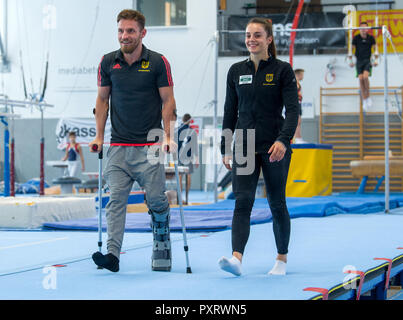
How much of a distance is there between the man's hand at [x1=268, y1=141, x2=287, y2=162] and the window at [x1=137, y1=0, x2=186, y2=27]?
14.1m

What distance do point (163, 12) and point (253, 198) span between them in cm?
1431

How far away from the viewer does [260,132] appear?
11.0 ft

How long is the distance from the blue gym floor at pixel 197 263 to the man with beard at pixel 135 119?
0.35 m

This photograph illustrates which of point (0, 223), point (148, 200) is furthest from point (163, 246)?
point (0, 223)

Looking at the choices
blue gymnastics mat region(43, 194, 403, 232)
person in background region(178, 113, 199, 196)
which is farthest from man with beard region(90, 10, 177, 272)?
person in background region(178, 113, 199, 196)

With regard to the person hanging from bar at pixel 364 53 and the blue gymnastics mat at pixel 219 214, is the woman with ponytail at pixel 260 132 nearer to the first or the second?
the blue gymnastics mat at pixel 219 214

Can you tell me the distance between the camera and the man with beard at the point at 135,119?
11.6 feet

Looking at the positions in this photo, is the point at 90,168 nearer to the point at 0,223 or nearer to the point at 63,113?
the point at 63,113

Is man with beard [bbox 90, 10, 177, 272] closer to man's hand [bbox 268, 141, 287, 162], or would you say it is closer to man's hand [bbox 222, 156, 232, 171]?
man's hand [bbox 222, 156, 232, 171]

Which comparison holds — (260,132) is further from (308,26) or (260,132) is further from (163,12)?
(163,12)

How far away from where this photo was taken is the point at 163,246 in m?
3.66

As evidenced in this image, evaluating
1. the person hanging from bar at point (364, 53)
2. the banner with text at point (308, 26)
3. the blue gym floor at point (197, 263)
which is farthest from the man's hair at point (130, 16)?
the banner with text at point (308, 26)

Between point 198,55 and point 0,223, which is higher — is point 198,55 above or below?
above
